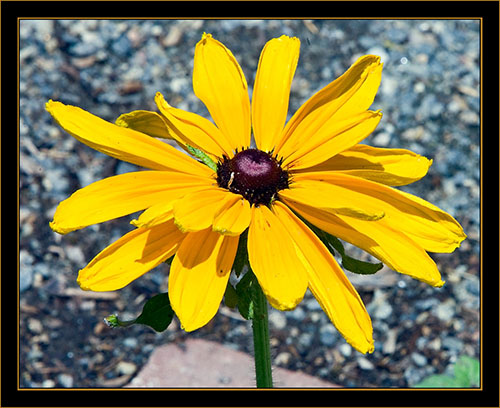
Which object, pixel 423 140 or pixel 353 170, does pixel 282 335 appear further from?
pixel 353 170

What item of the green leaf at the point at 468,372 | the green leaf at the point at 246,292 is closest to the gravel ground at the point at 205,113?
the green leaf at the point at 468,372

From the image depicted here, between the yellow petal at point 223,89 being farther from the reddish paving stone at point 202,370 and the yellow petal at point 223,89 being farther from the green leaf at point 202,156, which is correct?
the reddish paving stone at point 202,370

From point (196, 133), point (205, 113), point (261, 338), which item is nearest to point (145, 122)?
point (196, 133)

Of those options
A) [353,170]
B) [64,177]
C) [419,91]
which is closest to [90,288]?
[353,170]

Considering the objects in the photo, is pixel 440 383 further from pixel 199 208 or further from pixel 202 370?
pixel 199 208
